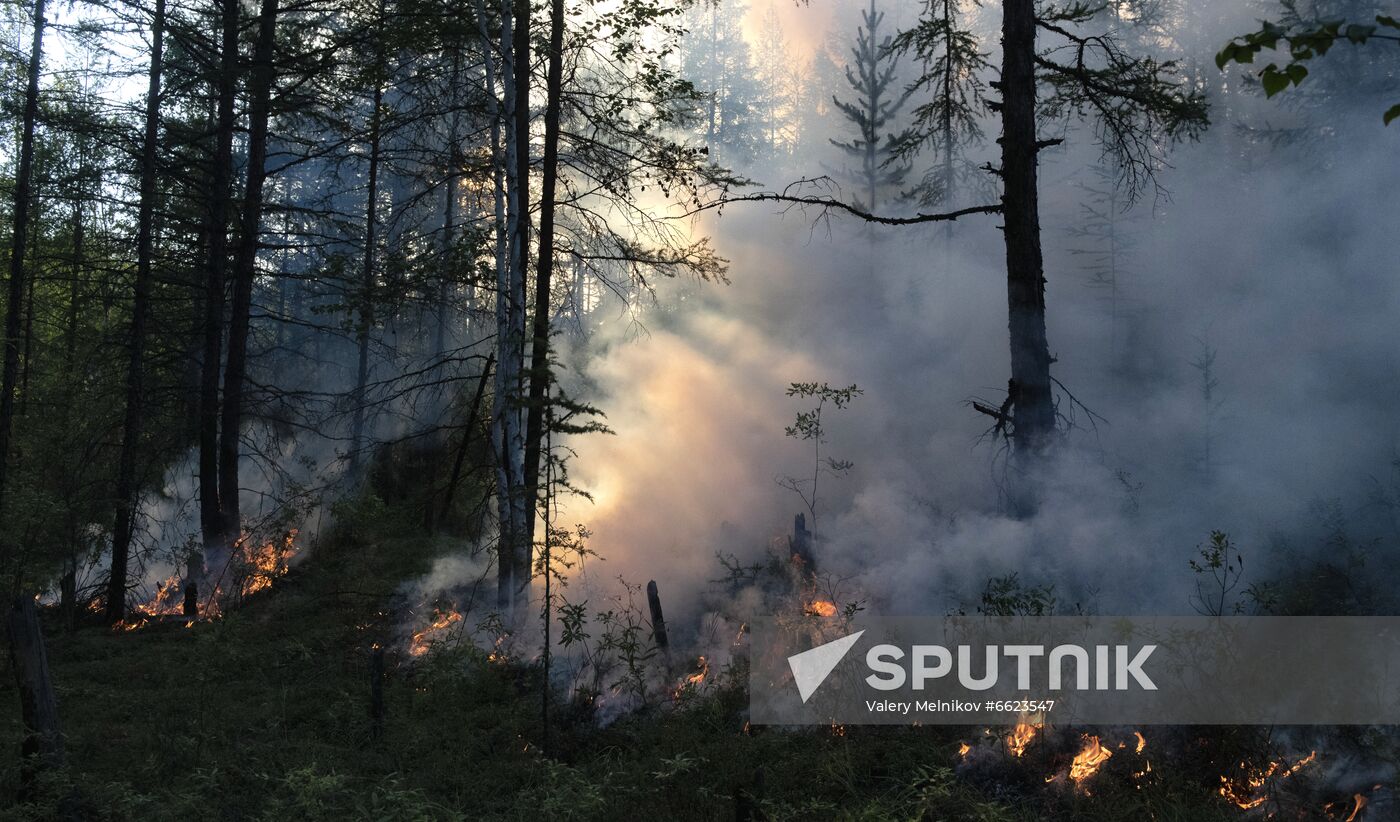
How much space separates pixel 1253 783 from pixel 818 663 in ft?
11.4

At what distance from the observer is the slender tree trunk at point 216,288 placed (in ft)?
47.1

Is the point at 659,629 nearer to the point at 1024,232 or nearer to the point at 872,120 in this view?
the point at 1024,232

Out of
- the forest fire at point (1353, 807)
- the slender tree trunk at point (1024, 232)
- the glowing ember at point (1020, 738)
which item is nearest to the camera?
the forest fire at point (1353, 807)

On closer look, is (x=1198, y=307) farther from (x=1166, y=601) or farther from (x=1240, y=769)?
(x=1240, y=769)

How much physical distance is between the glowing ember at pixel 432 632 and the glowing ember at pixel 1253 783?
28.1 ft

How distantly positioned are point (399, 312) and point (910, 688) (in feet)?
26.6

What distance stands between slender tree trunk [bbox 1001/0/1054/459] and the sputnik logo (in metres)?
2.72

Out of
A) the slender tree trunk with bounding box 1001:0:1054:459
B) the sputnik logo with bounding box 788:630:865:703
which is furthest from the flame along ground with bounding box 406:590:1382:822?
the slender tree trunk with bounding box 1001:0:1054:459

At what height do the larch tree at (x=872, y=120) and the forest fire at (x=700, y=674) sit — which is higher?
the larch tree at (x=872, y=120)

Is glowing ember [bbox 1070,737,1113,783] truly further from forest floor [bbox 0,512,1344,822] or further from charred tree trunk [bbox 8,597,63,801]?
charred tree trunk [bbox 8,597,63,801]

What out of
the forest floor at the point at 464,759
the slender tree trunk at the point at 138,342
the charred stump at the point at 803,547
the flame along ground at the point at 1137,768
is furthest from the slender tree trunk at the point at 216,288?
the flame along ground at the point at 1137,768

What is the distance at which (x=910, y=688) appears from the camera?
7.40m

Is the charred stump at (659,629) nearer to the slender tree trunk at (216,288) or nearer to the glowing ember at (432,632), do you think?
the glowing ember at (432,632)

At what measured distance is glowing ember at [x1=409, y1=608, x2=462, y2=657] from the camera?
1082 centimetres
